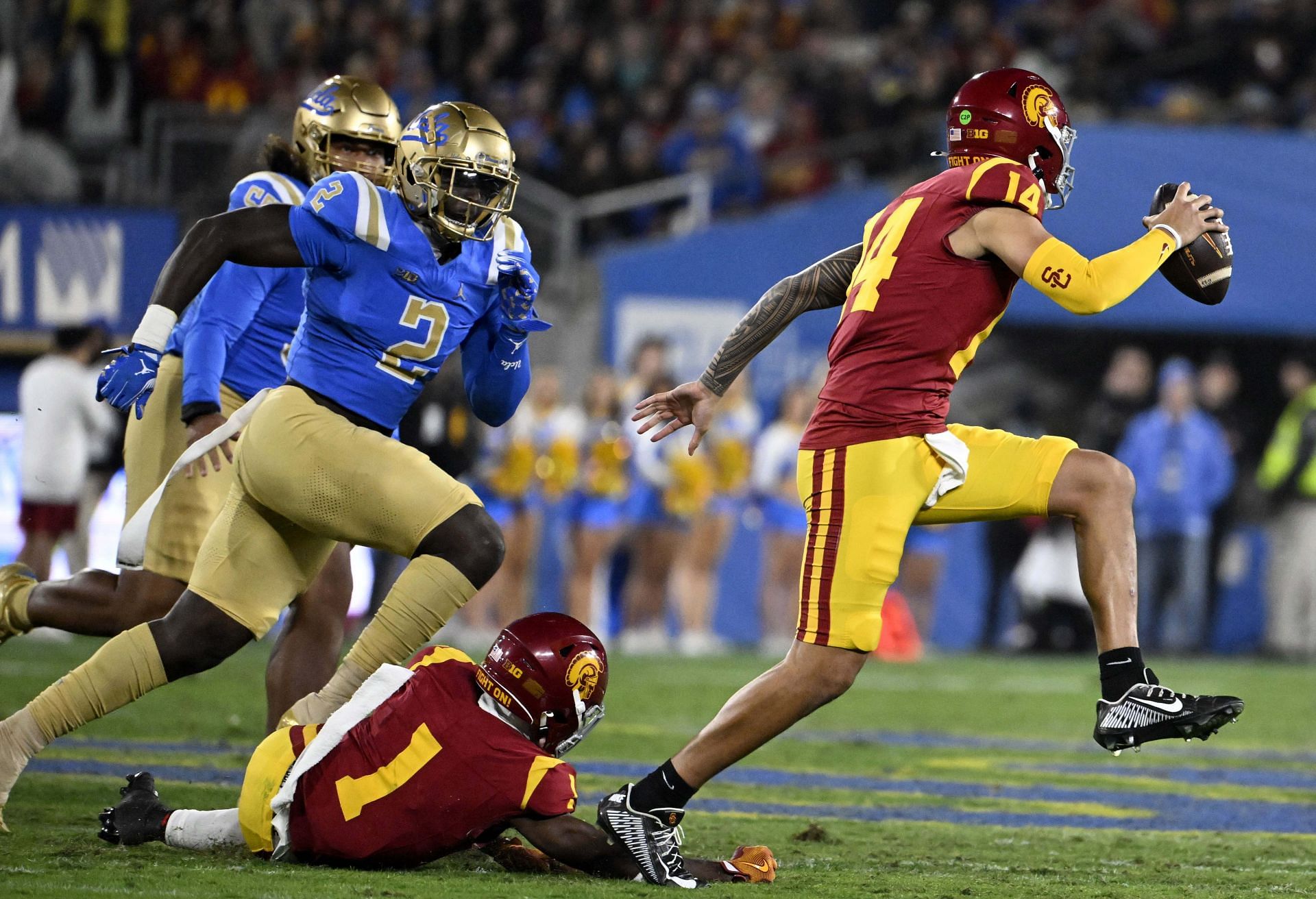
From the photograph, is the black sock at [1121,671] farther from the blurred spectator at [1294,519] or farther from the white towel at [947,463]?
the blurred spectator at [1294,519]

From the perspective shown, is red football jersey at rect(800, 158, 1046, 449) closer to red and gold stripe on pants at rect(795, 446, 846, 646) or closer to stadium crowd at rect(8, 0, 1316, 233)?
red and gold stripe on pants at rect(795, 446, 846, 646)

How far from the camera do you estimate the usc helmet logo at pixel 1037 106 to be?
4.46 metres

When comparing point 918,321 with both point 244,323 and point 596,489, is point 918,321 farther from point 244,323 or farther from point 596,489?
point 596,489

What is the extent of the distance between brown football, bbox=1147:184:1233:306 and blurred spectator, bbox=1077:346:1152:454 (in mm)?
9271

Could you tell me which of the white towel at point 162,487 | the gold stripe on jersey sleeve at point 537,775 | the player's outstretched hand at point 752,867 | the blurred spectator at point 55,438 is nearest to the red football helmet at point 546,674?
the gold stripe on jersey sleeve at point 537,775

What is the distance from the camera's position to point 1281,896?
4.14 meters

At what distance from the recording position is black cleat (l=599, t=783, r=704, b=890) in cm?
411

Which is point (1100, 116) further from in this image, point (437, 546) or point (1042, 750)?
point (437, 546)

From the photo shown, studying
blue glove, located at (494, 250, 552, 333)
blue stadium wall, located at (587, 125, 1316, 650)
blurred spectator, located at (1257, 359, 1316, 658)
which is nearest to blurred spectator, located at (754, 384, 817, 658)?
blue stadium wall, located at (587, 125, 1316, 650)

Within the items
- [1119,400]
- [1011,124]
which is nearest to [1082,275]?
[1011,124]

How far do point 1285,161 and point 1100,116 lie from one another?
1557mm

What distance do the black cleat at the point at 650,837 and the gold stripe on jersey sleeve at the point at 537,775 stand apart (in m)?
0.23

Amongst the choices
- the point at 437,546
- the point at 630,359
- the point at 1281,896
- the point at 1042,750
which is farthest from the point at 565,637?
the point at 630,359

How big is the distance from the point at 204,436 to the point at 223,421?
0.49 ft
